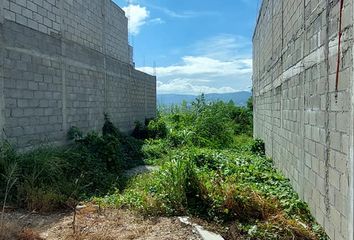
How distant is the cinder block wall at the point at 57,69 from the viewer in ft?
25.1

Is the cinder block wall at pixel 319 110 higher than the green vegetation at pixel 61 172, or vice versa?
the cinder block wall at pixel 319 110

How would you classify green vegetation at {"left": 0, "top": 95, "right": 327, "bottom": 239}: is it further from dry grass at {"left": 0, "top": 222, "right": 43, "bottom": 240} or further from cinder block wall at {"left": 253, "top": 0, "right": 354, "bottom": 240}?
dry grass at {"left": 0, "top": 222, "right": 43, "bottom": 240}

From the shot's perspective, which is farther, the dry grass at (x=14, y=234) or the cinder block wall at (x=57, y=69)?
the cinder block wall at (x=57, y=69)

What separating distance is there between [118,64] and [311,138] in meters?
11.5

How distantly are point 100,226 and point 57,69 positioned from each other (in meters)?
5.66

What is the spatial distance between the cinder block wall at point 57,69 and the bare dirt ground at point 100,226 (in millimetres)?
2624

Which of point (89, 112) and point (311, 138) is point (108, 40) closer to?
point (89, 112)

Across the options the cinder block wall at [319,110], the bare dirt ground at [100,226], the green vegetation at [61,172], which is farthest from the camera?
the green vegetation at [61,172]

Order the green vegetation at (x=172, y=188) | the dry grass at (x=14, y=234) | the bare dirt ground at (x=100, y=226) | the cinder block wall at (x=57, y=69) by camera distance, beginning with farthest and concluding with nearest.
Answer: the cinder block wall at (x=57, y=69), the green vegetation at (x=172, y=188), the bare dirt ground at (x=100, y=226), the dry grass at (x=14, y=234)

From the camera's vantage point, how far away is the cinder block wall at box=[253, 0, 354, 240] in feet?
10.8

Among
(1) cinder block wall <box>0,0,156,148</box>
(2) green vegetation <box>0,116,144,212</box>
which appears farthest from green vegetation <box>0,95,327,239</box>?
(1) cinder block wall <box>0,0,156,148</box>

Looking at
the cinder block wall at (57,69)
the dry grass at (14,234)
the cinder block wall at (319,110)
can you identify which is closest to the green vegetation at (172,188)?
the cinder block wall at (319,110)

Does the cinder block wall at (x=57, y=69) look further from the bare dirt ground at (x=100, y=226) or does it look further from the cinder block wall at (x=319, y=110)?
the cinder block wall at (x=319, y=110)

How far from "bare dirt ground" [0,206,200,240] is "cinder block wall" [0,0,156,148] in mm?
2624
